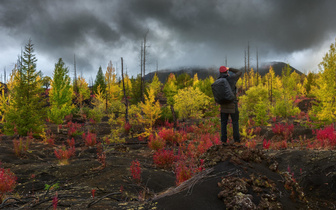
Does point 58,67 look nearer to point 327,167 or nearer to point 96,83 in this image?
point 327,167

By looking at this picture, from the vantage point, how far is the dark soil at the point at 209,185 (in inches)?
83.0

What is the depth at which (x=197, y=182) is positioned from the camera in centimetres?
242

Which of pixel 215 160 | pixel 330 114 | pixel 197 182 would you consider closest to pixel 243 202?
pixel 197 182

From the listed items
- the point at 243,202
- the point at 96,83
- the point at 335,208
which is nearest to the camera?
the point at 243,202

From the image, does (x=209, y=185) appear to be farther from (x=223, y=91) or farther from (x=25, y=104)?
(x=25, y=104)

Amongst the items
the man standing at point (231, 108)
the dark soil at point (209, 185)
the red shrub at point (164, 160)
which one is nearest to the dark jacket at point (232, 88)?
the man standing at point (231, 108)

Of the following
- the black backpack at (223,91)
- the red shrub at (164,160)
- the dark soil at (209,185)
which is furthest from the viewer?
the red shrub at (164,160)

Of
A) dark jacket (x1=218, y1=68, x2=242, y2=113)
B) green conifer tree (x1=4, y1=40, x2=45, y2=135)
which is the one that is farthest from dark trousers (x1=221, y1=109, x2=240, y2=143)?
green conifer tree (x1=4, y1=40, x2=45, y2=135)

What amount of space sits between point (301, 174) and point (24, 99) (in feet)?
42.1

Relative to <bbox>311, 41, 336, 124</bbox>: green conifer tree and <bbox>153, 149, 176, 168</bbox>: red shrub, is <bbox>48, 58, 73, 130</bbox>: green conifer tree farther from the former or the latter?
<bbox>311, 41, 336, 124</bbox>: green conifer tree

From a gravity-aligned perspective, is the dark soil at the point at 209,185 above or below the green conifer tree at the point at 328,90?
below

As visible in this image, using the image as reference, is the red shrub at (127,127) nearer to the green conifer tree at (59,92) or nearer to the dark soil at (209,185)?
the green conifer tree at (59,92)

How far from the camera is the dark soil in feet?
6.92

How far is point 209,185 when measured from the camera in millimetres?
2318
